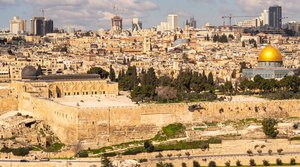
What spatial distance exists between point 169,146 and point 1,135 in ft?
28.6

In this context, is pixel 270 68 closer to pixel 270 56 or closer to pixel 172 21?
pixel 270 56

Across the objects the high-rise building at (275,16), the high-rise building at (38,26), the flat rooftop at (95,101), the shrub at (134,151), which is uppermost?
the high-rise building at (275,16)

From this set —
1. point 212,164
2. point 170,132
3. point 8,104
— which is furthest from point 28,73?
point 212,164

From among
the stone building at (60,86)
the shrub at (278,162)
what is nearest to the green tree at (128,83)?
the stone building at (60,86)

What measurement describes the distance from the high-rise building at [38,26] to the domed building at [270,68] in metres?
117

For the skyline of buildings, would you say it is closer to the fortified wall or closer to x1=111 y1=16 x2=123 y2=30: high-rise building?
x1=111 y1=16 x2=123 y2=30: high-rise building

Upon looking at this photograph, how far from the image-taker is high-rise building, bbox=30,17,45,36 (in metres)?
169

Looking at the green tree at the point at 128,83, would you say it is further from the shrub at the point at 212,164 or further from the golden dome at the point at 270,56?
the shrub at the point at 212,164

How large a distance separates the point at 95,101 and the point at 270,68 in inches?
698

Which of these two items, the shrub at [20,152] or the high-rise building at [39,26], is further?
the high-rise building at [39,26]

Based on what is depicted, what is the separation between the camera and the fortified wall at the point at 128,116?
37.0 metres

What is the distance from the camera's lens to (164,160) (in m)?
33.3

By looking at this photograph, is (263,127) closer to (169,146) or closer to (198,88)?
(169,146)

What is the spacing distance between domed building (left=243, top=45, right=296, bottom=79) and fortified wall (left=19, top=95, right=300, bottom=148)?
12436mm
